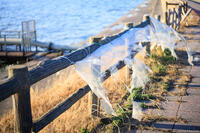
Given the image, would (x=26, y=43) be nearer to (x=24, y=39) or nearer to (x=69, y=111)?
(x=24, y=39)

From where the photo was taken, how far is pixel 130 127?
4.00m

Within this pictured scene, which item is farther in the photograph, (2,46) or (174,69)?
(2,46)

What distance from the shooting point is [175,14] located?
11.6 meters

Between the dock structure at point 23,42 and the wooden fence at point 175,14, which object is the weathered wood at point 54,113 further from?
the dock structure at point 23,42

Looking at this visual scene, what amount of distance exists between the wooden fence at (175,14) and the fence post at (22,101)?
28.4 ft

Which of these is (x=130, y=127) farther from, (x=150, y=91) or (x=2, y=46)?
(x=2, y=46)

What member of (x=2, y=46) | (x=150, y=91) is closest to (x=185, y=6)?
(x=150, y=91)

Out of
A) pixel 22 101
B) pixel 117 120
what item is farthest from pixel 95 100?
pixel 22 101

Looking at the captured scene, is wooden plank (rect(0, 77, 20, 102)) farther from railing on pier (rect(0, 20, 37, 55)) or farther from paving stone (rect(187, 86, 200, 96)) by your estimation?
railing on pier (rect(0, 20, 37, 55))

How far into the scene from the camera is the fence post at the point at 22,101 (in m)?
2.78

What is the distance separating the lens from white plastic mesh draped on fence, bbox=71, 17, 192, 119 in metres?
4.04

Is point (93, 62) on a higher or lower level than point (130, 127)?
higher

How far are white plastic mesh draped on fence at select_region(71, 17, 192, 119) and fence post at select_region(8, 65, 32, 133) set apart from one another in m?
1.19

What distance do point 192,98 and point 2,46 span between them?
16075 millimetres
